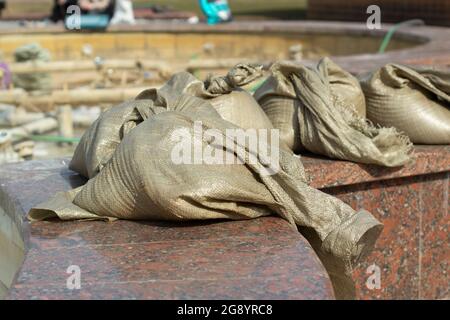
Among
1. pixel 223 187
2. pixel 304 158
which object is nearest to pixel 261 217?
pixel 223 187

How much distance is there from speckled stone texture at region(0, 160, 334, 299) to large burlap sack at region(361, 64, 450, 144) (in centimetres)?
97

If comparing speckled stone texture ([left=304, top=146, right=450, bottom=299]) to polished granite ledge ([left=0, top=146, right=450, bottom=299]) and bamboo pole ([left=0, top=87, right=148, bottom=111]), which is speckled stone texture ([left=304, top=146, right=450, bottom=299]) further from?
bamboo pole ([left=0, top=87, right=148, bottom=111])

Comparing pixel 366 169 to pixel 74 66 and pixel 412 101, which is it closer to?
pixel 412 101

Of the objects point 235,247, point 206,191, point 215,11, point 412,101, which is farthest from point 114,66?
point 235,247

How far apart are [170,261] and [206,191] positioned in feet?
0.98

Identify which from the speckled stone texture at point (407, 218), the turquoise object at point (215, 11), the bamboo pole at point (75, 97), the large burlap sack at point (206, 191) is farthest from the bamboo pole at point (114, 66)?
the large burlap sack at point (206, 191)

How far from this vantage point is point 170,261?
2348mm

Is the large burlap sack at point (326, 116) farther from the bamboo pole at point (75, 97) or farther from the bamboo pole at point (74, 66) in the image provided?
the bamboo pole at point (74, 66)

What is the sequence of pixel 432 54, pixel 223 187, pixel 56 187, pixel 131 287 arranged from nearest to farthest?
pixel 131 287
pixel 223 187
pixel 56 187
pixel 432 54

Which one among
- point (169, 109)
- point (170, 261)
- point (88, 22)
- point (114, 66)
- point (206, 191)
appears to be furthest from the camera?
point (88, 22)
